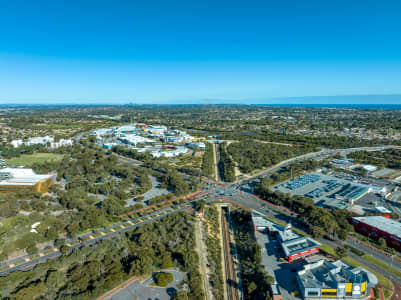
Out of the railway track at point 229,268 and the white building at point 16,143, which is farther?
the white building at point 16,143

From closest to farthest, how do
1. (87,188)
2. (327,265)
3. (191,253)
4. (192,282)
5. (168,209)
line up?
(192,282) < (327,265) < (191,253) < (168,209) < (87,188)

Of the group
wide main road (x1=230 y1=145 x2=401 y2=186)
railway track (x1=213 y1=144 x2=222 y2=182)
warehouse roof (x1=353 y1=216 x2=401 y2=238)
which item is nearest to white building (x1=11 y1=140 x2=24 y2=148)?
railway track (x1=213 y1=144 x2=222 y2=182)

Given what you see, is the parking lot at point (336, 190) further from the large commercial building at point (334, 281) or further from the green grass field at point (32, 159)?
the green grass field at point (32, 159)

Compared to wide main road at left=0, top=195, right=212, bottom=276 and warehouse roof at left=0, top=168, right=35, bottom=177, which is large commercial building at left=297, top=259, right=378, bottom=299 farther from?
warehouse roof at left=0, top=168, right=35, bottom=177

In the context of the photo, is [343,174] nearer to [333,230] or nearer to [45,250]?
[333,230]

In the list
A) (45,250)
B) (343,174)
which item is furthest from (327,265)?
(343,174)

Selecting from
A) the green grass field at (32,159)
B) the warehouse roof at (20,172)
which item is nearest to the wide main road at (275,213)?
the warehouse roof at (20,172)
